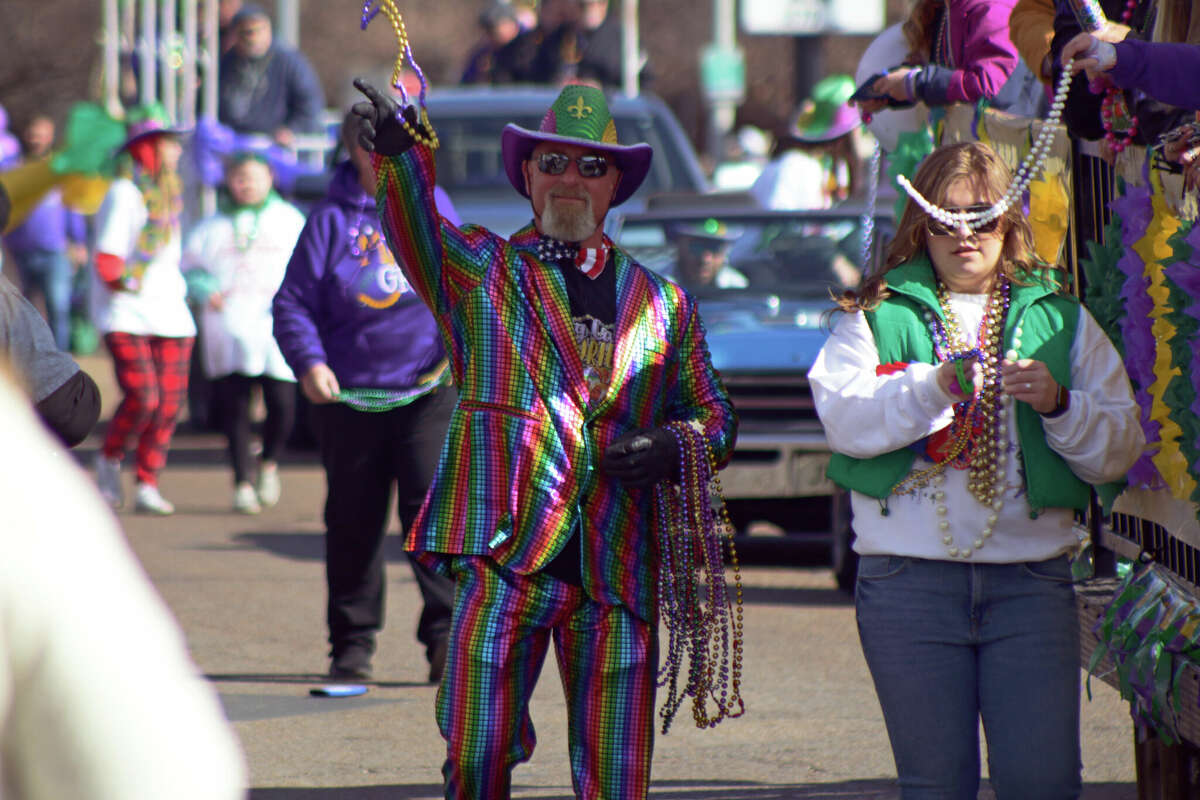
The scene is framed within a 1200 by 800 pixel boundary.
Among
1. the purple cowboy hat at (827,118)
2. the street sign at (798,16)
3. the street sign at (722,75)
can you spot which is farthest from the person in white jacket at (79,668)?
the street sign at (722,75)

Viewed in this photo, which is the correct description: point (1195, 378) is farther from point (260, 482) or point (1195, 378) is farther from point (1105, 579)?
point (260, 482)

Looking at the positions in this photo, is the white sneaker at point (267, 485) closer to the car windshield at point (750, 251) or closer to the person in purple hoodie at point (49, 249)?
the car windshield at point (750, 251)

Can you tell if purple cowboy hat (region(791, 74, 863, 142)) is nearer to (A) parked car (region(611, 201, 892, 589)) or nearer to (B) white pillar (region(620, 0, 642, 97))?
(A) parked car (region(611, 201, 892, 589))

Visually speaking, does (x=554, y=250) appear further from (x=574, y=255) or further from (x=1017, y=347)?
(x=1017, y=347)

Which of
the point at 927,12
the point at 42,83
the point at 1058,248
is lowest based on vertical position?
the point at 42,83

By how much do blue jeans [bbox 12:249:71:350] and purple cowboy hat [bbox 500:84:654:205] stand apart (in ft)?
53.3

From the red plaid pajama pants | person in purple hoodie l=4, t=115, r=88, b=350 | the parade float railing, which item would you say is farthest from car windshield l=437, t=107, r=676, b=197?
person in purple hoodie l=4, t=115, r=88, b=350

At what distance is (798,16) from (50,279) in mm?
8000

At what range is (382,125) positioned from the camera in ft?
13.8

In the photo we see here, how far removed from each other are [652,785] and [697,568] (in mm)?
1354

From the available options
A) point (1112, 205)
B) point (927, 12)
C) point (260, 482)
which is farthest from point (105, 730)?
point (260, 482)

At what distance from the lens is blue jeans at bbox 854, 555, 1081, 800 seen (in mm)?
3787

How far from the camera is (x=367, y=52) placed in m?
40.1

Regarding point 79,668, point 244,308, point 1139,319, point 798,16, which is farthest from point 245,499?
point 79,668
